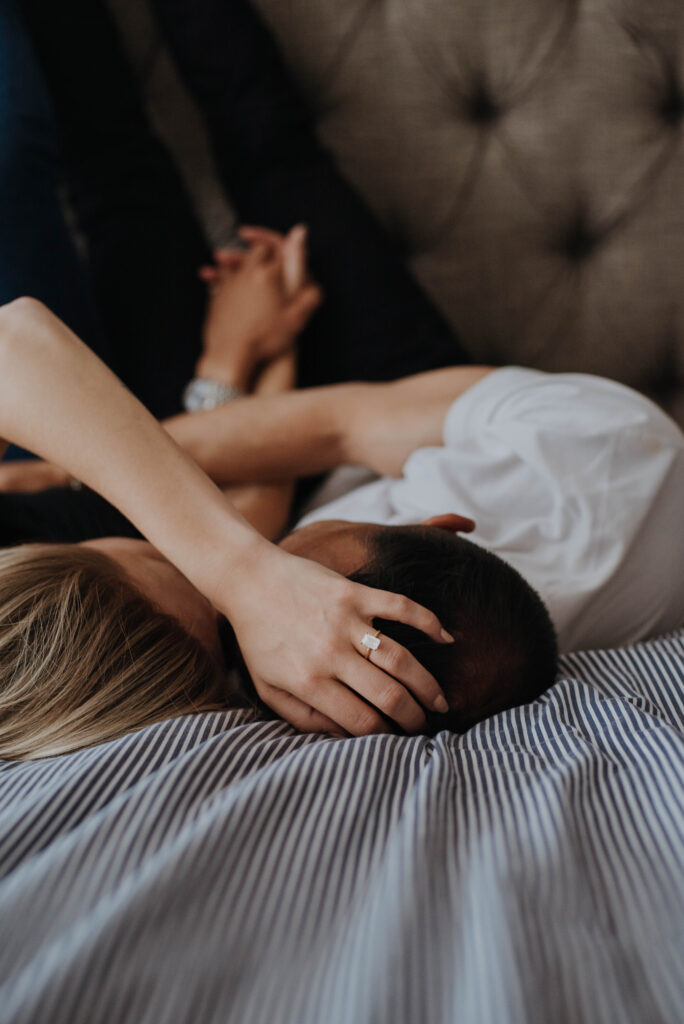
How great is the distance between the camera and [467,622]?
0.42 m

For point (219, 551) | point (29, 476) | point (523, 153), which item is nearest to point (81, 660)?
point (219, 551)

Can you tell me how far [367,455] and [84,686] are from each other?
0.38m

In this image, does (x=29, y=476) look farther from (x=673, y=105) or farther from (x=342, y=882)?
(x=673, y=105)

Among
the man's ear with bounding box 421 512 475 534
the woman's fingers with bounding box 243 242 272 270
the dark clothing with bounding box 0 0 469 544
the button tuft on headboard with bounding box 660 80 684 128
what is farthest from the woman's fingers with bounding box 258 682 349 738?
the button tuft on headboard with bounding box 660 80 684 128

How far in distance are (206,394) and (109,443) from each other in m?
0.29

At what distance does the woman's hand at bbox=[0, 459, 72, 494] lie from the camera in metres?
0.68

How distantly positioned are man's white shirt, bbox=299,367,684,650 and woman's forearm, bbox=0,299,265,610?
192 millimetres

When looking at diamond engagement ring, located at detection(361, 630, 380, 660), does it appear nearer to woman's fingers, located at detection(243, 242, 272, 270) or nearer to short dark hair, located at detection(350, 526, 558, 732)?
short dark hair, located at detection(350, 526, 558, 732)

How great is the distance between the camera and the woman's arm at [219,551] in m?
0.39

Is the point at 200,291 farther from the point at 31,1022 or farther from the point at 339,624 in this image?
the point at 31,1022

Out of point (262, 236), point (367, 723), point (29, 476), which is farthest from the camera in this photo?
point (262, 236)

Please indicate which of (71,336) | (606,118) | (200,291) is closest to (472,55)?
(606,118)

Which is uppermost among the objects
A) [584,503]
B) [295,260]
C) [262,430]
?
[295,260]

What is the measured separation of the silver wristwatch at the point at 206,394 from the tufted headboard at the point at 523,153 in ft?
0.78
